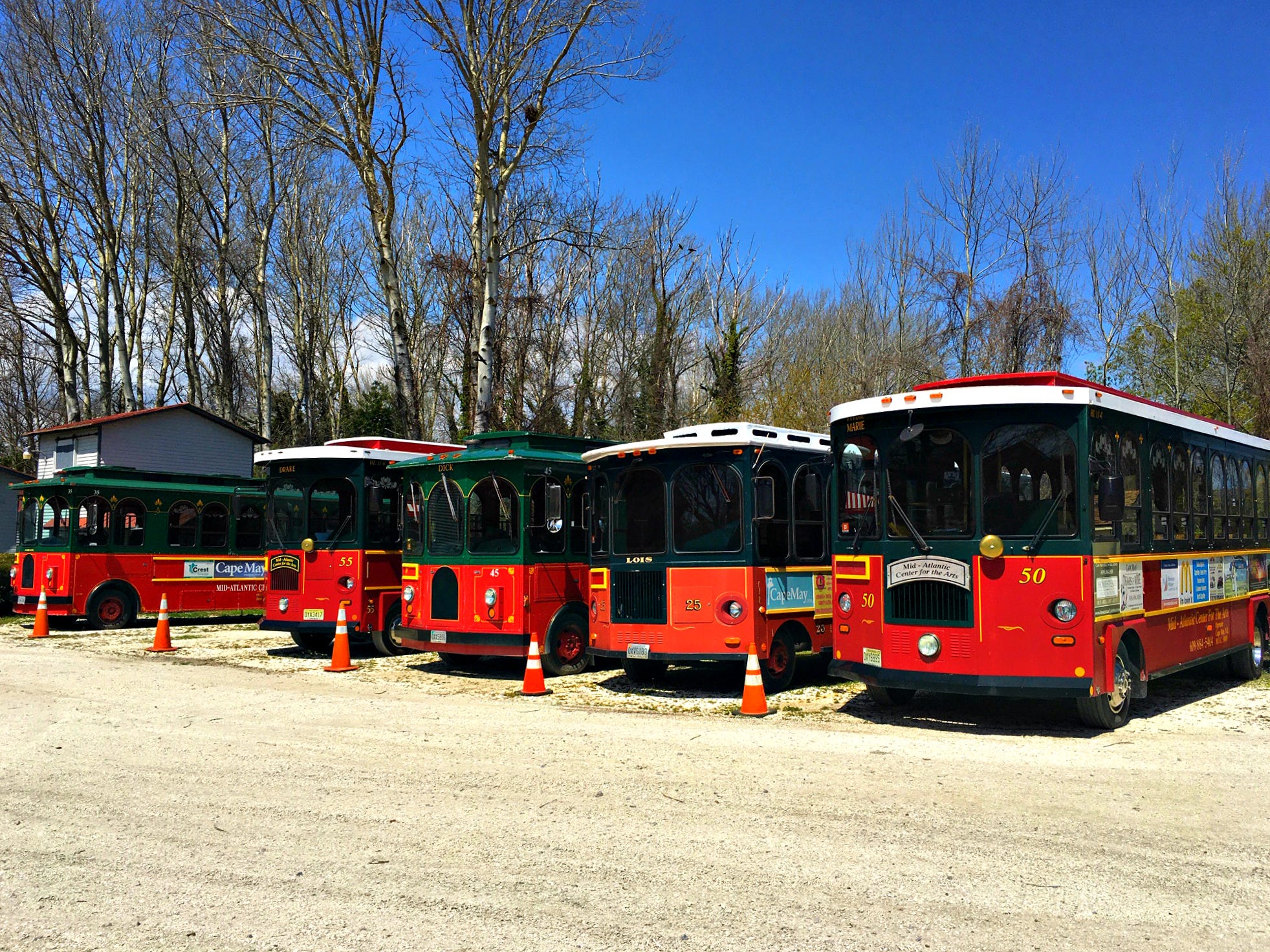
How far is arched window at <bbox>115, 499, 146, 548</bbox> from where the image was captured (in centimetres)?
2075

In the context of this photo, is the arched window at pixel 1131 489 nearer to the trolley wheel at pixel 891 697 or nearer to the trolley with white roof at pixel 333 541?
the trolley wheel at pixel 891 697

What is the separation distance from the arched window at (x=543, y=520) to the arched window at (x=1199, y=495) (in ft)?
23.5

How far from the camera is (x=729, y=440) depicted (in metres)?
11.3

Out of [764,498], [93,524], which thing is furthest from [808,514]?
[93,524]

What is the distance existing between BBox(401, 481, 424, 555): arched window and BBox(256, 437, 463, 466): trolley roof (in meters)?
Answer: 1.37

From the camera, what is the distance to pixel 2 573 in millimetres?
23672

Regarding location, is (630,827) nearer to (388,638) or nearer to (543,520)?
(543,520)

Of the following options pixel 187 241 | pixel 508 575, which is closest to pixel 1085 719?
pixel 508 575

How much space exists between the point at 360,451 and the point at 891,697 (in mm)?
8766

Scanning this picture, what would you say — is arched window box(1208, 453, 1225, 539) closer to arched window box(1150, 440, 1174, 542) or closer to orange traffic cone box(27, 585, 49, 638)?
arched window box(1150, 440, 1174, 542)

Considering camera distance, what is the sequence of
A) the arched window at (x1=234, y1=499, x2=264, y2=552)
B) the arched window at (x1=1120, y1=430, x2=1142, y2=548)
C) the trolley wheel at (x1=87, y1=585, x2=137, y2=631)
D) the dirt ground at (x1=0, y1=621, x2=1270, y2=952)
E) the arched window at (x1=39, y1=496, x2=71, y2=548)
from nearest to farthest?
the dirt ground at (x1=0, y1=621, x2=1270, y2=952)
the arched window at (x1=1120, y1=430, x2=1142, y2=548)
the arched window at (x1=39, y1=496, x2=71, y2=548)
the trolley wheel at (x1=87, y1=585, x2=137, y2=631)
the arched window at (x1=234, y1=499, x2=264, y2=552)

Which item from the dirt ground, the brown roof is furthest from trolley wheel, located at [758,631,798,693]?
the brown roof

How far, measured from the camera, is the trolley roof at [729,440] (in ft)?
37.2

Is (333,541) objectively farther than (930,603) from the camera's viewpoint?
Yes
